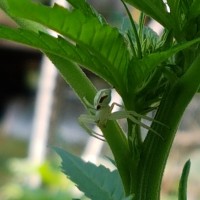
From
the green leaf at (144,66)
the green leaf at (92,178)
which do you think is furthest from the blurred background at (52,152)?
the green leaf at (144,66)

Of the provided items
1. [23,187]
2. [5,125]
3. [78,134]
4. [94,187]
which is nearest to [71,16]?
[94,187]

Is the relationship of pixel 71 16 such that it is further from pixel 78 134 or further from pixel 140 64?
pixel 78 134

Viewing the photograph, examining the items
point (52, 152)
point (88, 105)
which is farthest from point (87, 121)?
point (52, 152)

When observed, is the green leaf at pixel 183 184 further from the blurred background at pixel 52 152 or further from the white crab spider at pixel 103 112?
the blurred background at pixel 52 152

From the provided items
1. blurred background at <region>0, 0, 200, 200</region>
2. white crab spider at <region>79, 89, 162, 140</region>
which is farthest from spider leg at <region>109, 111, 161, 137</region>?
blurred background at <region>0, 0, 200, 200</region>

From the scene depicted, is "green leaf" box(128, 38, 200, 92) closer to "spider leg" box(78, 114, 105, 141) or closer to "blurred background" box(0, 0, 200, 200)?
"spider leg" box(78, 114, 105, 141)

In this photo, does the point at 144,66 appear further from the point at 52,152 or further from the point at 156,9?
the point at 52,152
